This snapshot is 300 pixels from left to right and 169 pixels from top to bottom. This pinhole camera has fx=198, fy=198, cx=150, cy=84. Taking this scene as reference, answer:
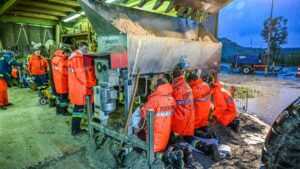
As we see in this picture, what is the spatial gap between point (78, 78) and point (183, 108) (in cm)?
212

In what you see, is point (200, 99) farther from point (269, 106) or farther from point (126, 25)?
point (269, 106)

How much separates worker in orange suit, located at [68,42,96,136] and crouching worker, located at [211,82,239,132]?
8.65 ft

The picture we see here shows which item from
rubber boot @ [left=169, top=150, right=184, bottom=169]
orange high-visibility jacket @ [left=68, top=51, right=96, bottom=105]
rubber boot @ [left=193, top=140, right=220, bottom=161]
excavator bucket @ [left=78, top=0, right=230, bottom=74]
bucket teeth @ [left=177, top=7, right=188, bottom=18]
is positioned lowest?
rubber boot @ [left=193, top=140, right=220, bottom=161]

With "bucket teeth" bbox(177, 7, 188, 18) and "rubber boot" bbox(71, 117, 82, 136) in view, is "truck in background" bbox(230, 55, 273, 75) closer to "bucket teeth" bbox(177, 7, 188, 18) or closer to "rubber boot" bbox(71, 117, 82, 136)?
"bucket teeth" bbox(177, 7, 188, 18)

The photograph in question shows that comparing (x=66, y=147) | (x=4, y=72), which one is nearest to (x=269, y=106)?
(x=66, y=147)

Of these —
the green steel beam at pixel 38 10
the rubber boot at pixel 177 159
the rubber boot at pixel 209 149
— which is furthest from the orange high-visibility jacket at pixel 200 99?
the green steel beam at pixel 38 10

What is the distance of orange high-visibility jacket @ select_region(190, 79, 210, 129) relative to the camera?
12.7 feet

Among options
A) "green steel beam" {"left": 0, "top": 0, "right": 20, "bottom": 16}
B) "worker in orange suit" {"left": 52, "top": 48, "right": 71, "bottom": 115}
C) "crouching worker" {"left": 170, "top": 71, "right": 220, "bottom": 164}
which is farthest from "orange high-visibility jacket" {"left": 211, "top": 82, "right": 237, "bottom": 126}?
"green steel beam" {"left": 0, "top": 0, "right": 20, "bottom": 16}

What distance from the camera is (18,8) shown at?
10.2m

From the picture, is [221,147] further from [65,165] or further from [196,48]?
[65,165]

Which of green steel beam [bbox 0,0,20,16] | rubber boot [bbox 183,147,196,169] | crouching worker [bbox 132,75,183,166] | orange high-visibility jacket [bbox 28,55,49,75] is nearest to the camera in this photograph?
crouching worker [bbox 132,75,183,166]

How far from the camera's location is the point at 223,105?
428cm

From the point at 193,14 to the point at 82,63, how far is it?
3.15 metres

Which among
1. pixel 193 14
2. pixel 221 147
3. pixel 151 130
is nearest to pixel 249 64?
pixel 193 14
